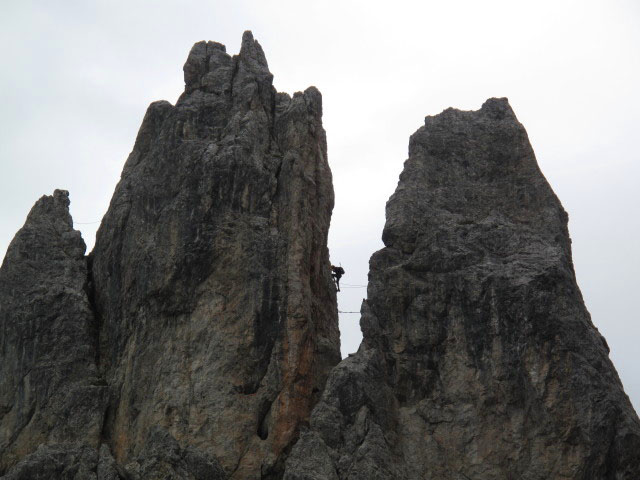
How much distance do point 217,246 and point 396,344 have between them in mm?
7121

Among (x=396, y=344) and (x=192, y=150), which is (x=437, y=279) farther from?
(x=192, y=150)

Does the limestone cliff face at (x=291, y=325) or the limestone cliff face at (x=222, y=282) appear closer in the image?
the limestone cliff face at (x=291, y=325)

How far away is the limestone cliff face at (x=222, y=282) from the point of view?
31.2 meters

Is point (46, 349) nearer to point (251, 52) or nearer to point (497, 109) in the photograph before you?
point (251, 52)

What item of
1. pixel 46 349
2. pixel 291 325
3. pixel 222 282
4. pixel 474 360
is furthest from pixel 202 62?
pixel 474 360

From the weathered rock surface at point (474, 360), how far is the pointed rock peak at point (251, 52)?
8593 mm

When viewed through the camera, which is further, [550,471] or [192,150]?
[192,150]

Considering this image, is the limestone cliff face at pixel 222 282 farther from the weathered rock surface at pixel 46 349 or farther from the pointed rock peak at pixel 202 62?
the pointed rock peak at pixel 202 62

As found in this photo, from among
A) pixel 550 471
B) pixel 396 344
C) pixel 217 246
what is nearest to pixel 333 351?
pixel 396 344

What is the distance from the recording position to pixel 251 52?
129 feet

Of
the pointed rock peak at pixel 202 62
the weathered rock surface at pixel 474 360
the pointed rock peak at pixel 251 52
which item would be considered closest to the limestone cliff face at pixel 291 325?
the weathered rock surface at pixel 474 360

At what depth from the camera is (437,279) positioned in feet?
105

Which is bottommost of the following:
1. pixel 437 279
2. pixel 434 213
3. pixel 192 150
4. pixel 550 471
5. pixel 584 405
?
pixel 550 471

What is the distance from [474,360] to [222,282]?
9.02 m
